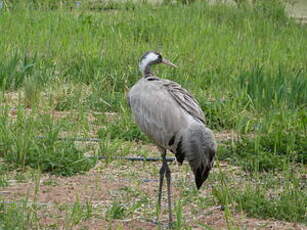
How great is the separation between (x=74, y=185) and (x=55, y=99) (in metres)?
1.75

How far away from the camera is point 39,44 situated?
7984 millimetres

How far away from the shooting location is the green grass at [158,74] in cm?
512

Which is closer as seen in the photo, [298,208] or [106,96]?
[298,208]

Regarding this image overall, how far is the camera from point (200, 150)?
166 inches

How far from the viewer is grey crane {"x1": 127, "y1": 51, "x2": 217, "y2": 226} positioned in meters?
4.25

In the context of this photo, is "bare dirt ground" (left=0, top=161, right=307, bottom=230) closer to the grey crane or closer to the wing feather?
the grey crane

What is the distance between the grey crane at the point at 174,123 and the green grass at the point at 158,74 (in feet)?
0.86

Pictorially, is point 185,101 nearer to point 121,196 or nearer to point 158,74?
point 121,196

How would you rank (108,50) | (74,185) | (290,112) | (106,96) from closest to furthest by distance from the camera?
(74,185), (290,112), (106,96), (108,50)

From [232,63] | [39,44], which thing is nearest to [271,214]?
[232,63]

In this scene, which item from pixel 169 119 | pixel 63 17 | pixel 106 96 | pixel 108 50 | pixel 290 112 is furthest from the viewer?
pixel 63 17

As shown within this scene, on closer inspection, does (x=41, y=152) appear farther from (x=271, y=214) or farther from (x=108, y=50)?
(x=108, y=50)

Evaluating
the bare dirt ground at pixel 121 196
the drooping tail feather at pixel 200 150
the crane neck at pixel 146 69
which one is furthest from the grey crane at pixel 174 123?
the crane neck at pixel 146 69

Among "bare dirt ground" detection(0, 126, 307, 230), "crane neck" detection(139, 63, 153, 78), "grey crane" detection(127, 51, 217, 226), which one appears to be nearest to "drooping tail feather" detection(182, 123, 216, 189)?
"grey crane" detection(127, 51, 217, 226)
